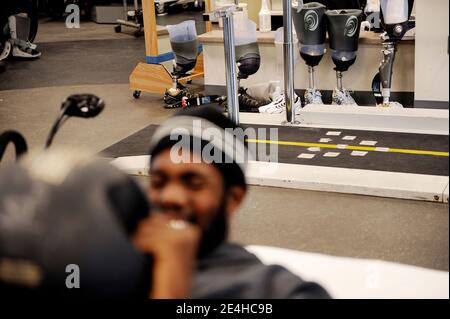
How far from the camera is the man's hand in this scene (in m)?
0.79

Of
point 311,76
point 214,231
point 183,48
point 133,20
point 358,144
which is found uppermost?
point 214,231

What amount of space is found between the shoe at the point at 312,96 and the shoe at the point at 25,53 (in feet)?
5.30

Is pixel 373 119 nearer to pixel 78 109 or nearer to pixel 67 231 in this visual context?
pixel 78 109

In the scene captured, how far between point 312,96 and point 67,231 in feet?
13.9

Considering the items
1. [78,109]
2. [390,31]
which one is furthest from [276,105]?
[78,109]

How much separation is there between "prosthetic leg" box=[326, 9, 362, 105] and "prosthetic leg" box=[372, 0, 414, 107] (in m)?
0.19

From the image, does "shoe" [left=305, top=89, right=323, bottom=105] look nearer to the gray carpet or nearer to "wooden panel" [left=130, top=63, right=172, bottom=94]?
"wooden panel" [left=130, top=63, right=172, bottom=94]

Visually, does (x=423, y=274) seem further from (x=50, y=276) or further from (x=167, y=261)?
(x=50, y=276)

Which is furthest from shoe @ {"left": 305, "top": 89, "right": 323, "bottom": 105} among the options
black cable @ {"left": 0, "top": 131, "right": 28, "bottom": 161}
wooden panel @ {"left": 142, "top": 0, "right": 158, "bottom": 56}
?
black cable @ {"left": 0, "top": 131, "right": 28, "bottom": 161}

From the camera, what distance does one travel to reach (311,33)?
4.75 metres

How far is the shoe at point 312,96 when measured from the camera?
190 inches

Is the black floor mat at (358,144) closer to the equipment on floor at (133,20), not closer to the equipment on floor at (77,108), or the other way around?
the equipment on floor at (77,108)
